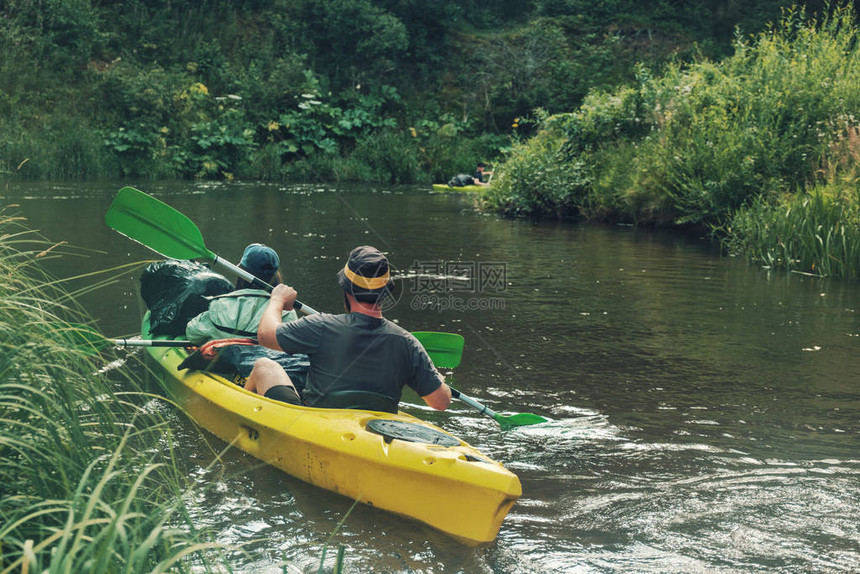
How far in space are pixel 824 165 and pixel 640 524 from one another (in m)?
8.63

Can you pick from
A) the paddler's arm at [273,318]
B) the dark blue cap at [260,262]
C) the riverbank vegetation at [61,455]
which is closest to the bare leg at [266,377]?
A: the paddler's arm at [273,318]

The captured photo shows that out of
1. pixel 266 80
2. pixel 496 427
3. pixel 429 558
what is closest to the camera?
pixel 429 558

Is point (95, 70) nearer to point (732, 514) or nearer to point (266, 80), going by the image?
point (266, 80)

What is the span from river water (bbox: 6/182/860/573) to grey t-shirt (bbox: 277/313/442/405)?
0.54 meters

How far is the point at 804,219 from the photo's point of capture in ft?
32.9

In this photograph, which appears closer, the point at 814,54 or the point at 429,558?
the point at 429,558

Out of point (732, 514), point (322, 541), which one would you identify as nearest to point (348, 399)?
point (322, 541)

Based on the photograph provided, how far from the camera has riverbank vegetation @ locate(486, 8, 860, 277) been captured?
10.1 metres

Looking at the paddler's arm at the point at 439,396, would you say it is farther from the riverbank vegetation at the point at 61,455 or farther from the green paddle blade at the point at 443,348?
the riverbank vegetation at the point at 61,455

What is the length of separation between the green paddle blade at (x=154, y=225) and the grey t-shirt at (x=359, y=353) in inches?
73.8

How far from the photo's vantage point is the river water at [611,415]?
3445 mm

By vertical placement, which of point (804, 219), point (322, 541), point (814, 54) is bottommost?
point (322, 541)

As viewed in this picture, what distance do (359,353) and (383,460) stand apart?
48 cm

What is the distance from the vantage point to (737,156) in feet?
38.5
